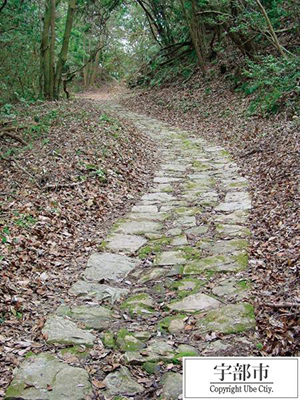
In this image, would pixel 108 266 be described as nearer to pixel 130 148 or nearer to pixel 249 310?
pixel 249 310

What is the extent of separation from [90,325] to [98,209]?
2810mm

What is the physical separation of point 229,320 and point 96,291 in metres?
1.30

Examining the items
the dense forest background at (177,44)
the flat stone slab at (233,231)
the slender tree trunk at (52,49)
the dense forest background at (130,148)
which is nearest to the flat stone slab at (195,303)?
the dense forest background at (130,148)

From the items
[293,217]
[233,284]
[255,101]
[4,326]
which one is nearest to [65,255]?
[4,326]

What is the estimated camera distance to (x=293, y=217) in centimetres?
492

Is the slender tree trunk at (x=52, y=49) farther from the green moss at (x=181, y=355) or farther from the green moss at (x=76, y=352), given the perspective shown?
the green moss at (x=181, y=355)

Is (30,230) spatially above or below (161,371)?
above

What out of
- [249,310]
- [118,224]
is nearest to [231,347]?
[249,310]

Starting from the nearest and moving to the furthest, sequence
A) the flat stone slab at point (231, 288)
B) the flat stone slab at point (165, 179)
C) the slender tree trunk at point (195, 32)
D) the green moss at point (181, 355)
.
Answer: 1. the green moss at point (181, 355)
2. the flat stone slab at point (231, 288)
3. the flat stone slab at point (165, 179)
4. the slender tree trunk at point (195, 32)

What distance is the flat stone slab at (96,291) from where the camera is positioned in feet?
12.9

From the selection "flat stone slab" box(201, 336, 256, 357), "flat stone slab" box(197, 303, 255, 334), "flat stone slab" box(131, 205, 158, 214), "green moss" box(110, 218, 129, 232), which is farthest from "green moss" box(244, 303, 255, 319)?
"flat stone slab" box(131, 205, 158, 214)

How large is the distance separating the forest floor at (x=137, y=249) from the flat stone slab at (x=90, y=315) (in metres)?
0.02

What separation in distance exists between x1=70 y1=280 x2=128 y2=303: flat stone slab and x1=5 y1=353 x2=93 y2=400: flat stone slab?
3.14ft

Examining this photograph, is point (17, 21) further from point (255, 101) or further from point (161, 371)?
point (161, 371)
